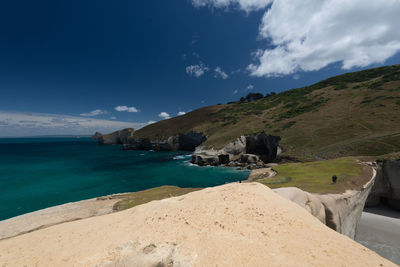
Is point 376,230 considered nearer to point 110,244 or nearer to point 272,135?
point 110,244

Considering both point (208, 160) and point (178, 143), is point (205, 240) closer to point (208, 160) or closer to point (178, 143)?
point (208, 160)

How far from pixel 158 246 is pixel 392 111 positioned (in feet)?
260

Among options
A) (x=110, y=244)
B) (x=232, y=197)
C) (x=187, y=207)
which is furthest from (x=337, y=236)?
(x=110, y=244)

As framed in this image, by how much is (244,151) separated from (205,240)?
63658mm

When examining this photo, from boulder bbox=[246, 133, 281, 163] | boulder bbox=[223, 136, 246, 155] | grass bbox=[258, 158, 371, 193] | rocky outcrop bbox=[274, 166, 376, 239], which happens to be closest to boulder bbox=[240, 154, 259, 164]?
boulder bbox=[246, 133, 281, 163]

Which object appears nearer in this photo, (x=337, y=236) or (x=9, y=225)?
(x=337, y=236)

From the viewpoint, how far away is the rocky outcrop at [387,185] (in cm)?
2492

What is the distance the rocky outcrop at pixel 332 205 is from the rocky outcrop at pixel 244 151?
3389cm

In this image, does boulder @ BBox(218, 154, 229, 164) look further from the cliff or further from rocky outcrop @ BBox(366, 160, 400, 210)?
the cliff

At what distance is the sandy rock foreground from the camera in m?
5.71

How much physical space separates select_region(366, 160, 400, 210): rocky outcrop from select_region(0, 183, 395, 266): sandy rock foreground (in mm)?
29333

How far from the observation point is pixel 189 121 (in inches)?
5123

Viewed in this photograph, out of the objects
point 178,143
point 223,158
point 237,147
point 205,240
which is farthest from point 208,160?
point 205,240

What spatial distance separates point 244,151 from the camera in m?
67.6
